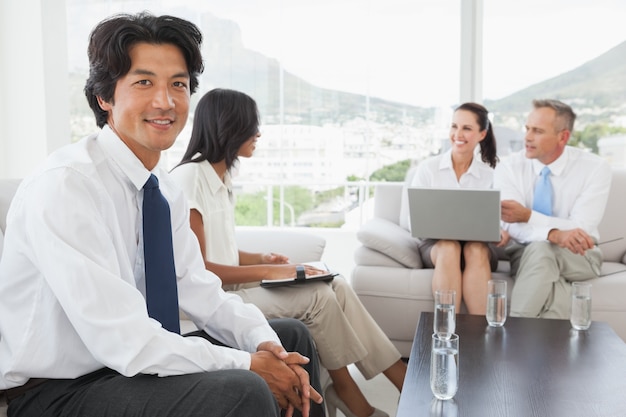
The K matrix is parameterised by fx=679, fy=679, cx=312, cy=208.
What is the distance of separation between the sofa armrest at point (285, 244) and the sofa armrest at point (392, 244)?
34 centimetres

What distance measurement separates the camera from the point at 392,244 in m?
3.23

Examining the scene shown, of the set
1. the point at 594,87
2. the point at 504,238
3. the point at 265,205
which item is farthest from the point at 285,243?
the point at 594,87

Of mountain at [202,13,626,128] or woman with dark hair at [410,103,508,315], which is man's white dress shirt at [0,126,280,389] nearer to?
woman with dark hair at [410,103,508,315]

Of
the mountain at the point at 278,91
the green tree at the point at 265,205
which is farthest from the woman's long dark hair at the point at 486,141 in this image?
the green tree at the point at 265,205

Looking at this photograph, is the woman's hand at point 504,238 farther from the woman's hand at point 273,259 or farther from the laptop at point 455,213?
the woman's hand at point 273,259

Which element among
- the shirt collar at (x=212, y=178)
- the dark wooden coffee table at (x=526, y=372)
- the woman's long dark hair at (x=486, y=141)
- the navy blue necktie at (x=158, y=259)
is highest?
the woman's long dark hair at (x=486, y=141)

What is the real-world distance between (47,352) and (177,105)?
0.64 m

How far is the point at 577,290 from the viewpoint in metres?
2.29

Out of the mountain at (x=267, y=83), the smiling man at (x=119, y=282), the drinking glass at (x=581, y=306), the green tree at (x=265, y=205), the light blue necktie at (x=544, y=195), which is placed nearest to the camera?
the smiling man at (x=119, y=282)

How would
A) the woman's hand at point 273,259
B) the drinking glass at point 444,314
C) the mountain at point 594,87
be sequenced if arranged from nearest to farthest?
the drinking glass at point 444,314, the woman's hand at point 273,259, the mountain at point 594,87

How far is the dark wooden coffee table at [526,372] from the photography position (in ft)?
5.31

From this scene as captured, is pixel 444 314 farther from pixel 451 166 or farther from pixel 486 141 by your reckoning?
pixel 486 141

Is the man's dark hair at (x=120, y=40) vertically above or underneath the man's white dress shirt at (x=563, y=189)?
above

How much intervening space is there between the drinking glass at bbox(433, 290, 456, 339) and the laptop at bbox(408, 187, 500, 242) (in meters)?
0.87
